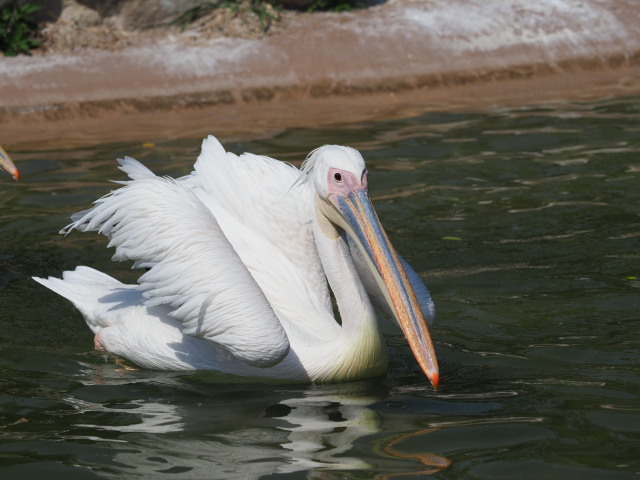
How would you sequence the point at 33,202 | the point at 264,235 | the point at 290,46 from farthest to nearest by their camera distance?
the point at 290,46 → the point at 33,202 → the point at 264,235

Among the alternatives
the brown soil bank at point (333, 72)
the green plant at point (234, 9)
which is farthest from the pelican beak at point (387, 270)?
the green plant at point (234, 9)

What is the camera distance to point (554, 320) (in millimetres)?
4789

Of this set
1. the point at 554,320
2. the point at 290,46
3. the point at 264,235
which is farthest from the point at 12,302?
the point at 290,46

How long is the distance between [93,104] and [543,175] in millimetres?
3857

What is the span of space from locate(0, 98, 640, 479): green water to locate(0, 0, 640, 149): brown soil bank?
4.08 ft

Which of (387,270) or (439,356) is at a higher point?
(387,270)

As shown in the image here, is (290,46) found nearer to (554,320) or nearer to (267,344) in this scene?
(554,320)

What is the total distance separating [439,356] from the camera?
175 inches

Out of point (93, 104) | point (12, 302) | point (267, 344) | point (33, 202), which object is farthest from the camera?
point (93, 104)

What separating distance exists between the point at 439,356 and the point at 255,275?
82cm

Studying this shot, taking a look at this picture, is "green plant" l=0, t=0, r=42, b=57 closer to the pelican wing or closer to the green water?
the green water

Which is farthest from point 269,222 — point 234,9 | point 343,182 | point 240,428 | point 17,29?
point 234,9

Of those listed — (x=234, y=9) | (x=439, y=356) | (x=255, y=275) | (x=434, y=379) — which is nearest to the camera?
(x=434, y=379)

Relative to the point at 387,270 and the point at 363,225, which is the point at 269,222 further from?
the point at 387,270
